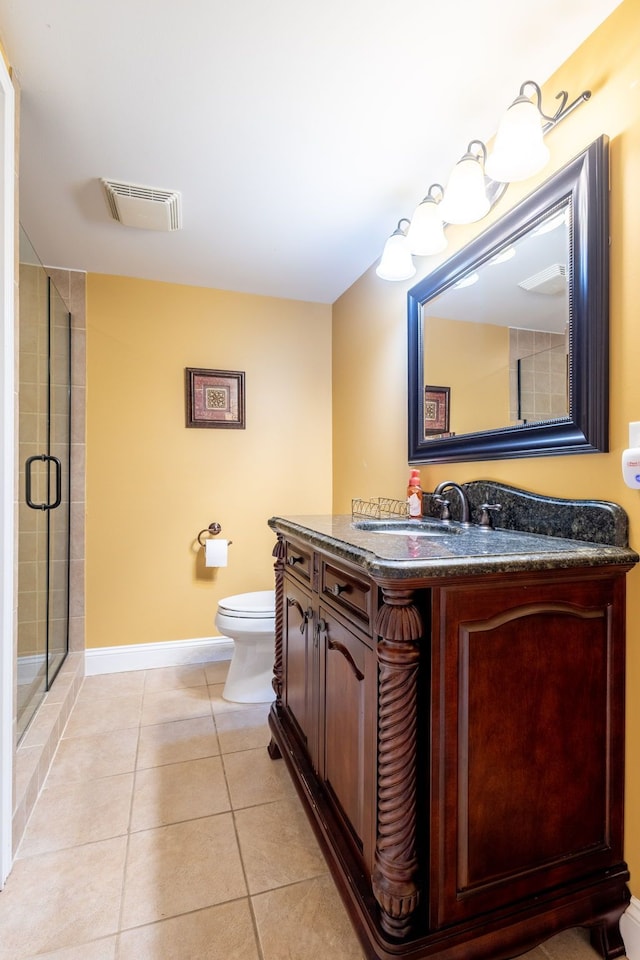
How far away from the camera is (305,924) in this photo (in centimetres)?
114

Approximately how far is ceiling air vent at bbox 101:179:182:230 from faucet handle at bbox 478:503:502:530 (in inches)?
67.7

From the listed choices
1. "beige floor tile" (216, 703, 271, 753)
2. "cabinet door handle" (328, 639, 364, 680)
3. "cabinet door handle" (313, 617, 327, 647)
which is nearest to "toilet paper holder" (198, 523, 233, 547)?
"beige floor tile" (216, 703, 271, 753)

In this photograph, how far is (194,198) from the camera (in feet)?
6.29

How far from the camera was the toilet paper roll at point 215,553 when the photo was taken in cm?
269

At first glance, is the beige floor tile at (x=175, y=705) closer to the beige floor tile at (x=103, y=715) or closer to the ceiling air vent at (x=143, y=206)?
the beige floor tile at (x=103, y=715)

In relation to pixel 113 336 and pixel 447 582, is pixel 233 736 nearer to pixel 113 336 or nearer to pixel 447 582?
pixel 447 582

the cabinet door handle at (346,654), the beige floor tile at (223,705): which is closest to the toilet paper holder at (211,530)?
the beige floor tile at (223,705)

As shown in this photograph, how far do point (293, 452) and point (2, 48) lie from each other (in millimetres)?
2137

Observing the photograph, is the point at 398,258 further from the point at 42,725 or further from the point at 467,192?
the point at 42,725

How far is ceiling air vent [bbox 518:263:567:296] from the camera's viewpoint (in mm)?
1267

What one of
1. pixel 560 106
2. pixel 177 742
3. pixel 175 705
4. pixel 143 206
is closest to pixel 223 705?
pixel 175 705

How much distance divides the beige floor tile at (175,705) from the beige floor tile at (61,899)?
0.75 m

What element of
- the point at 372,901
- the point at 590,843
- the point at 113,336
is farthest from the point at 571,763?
the point at 113,336

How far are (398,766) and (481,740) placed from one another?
0.18m
